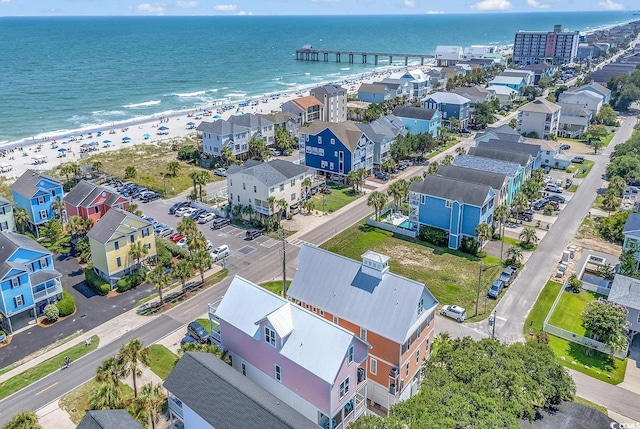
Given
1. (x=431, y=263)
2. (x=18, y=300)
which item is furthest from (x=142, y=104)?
(x=431, y=263)

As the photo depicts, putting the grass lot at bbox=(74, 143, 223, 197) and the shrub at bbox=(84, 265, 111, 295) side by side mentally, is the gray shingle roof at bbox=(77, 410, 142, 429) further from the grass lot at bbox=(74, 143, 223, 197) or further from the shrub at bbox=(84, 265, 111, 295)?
the grass lot at bbox=(74, 143, 223, 197)

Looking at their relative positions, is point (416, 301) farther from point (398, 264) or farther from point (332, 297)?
point (398, 264)

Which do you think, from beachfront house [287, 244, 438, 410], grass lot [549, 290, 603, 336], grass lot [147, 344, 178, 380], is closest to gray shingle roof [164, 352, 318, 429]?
beachfront house [287, 244, 438, 410]

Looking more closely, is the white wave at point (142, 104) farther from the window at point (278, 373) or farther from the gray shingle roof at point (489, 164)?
the window at point (278, 373)

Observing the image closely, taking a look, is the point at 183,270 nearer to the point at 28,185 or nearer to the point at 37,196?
the point at 37,196

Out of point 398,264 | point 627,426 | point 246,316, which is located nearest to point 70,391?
point 246,316

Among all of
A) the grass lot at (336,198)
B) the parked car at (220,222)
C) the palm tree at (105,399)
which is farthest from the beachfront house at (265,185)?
the palm tree at (105,399)
